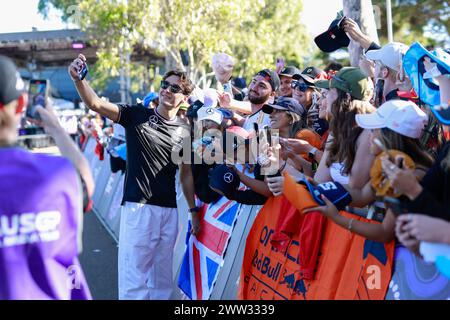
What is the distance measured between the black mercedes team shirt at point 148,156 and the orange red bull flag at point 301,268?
119 cm

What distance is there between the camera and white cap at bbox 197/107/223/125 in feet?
18.0

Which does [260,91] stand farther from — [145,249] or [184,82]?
[145,249]

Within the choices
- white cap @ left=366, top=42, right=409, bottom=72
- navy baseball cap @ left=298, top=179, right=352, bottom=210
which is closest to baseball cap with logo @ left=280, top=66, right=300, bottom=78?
white cap @ left=366, top=42, right=409, bottom=72

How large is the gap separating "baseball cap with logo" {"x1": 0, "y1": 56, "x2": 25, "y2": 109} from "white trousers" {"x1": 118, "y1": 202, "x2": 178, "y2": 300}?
297 cm

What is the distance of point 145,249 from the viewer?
554 centimetres

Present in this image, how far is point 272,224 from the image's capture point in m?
4.58

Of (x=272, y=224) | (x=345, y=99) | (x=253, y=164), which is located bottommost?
(x=272, y=224)

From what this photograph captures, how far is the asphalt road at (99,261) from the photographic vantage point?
6.74 metres

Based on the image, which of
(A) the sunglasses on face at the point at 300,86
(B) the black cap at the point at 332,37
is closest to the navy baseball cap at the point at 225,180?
(B) the black cap at the point at 332,37

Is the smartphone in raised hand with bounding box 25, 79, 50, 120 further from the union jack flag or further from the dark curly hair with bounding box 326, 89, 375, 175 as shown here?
the union jack flag

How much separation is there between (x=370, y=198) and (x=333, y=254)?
18.6 inches
